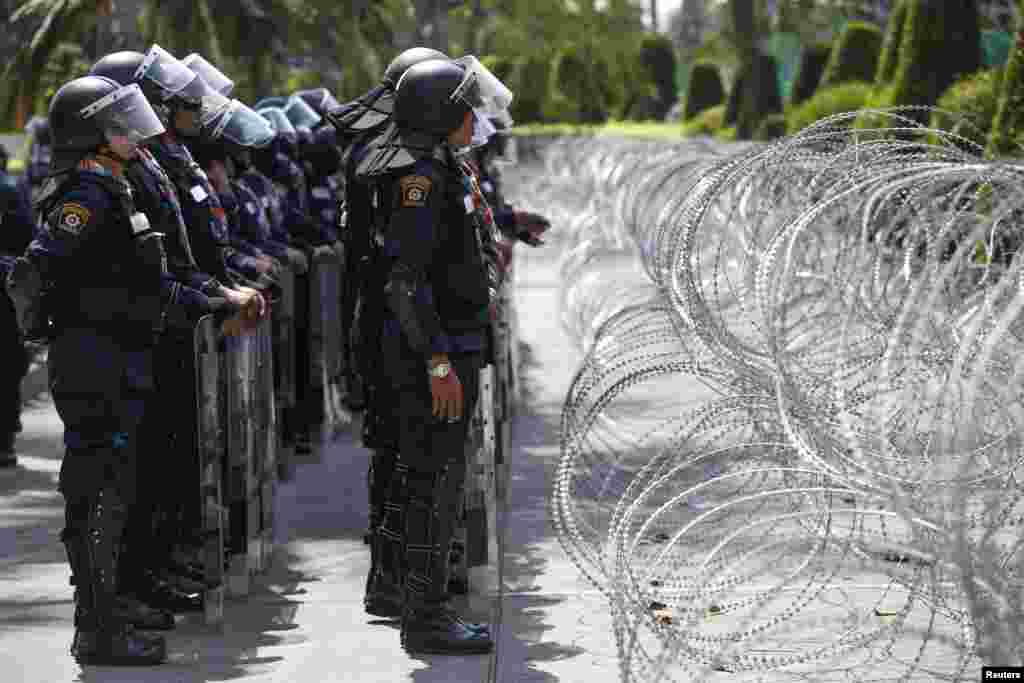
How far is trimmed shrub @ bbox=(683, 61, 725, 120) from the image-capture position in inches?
1879

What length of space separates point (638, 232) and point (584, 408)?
1.47 m

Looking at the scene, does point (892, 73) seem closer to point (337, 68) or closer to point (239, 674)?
point (337, 68)

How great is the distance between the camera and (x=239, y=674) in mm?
6262

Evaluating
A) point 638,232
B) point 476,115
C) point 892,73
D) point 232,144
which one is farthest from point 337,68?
point 476,115

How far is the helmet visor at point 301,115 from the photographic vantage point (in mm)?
10977

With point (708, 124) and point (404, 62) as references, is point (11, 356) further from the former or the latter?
point (708, 124)

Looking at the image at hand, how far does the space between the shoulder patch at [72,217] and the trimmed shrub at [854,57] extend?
2251cm

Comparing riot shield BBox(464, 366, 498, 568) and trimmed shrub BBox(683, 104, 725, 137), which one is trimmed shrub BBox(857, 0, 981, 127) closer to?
riot shield BBox(464, 366, 498, 568)

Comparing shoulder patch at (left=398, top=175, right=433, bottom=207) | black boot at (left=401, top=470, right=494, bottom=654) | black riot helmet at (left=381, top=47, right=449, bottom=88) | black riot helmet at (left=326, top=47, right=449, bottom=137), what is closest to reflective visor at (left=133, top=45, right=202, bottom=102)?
black riot helmet at (left=326, top=47, right=449, bottom=137)

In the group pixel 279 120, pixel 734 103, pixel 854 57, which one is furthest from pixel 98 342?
pixel 734 103

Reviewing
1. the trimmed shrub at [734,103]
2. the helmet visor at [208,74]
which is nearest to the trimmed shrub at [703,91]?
the trimmed shrub at [734,103]

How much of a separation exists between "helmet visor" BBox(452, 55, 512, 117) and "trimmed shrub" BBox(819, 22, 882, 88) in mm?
20941

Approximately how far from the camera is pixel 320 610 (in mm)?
7145

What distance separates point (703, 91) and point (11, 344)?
127ft
